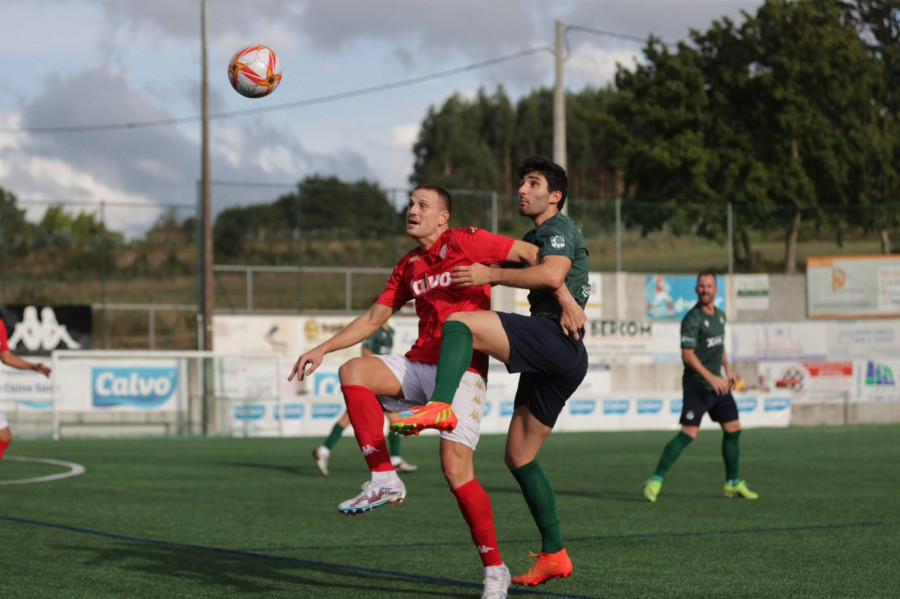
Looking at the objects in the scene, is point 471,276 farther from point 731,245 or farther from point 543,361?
point 731,245

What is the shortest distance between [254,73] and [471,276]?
324 centimetres

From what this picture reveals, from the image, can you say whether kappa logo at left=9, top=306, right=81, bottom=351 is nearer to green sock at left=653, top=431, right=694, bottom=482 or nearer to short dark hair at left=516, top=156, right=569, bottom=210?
green sock at left=653, top=431, right=694, bottom=482

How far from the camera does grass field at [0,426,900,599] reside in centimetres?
707

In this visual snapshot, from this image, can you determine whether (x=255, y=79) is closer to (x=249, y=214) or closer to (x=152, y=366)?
(x=152, y=366)

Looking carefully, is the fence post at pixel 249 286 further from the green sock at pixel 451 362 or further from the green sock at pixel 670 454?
the green sock at pixel 451 362

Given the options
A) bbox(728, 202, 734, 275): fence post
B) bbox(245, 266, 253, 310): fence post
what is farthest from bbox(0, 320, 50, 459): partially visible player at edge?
bbox(728, 202, 734, 275): fence post

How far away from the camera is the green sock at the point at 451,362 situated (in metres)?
5.99

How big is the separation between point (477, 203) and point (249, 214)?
6.88m

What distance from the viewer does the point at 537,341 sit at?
6.30 m

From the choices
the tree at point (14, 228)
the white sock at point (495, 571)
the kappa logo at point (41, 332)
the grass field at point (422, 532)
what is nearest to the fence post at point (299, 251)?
the kappa logo at point (41, 332)

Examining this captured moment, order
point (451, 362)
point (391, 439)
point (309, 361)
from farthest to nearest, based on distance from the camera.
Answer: point (391, 439) → point (309, 361) → point (451, 362)

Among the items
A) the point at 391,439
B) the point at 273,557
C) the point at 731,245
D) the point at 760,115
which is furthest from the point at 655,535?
the point at 760,115

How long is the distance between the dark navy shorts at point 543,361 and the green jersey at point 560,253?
129 mm

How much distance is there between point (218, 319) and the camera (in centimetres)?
3344
